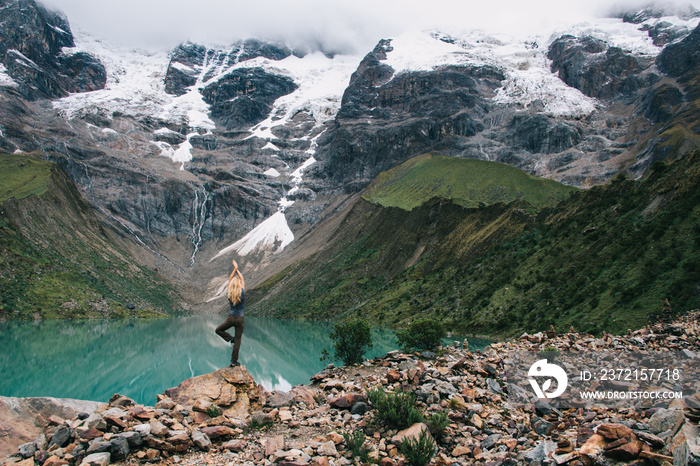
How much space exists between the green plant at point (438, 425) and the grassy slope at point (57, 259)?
98.0m

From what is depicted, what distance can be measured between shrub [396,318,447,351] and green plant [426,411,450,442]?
11.2m

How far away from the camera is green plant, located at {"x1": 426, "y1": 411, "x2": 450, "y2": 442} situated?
32.7ft

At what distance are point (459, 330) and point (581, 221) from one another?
2242cm

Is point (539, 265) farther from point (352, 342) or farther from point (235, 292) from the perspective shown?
point (235, 292)

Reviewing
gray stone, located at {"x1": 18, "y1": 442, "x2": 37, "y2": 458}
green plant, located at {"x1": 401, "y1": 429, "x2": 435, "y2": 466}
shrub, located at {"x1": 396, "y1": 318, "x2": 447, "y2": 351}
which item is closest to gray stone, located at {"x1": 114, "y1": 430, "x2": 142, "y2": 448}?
gray stone, located at {"x1": 18, "y1": 442, "x2": 37, "y2": 458}

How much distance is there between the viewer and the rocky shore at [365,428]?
22.4ft

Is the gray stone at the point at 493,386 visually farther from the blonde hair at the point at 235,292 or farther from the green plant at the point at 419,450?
the blonde hair at the point at 235,292

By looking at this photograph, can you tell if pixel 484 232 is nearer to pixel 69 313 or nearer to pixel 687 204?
pixel 687 204

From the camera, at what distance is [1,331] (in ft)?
213

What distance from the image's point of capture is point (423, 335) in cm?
2214

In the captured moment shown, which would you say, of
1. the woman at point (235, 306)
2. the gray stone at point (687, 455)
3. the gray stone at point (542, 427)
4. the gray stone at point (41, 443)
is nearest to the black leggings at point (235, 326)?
the woman at point (235, 306)

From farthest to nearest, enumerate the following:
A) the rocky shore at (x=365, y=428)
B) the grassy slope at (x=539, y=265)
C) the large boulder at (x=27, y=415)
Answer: the grassy slope at (x=539, y=265) → the large boulder at (x=27, y=415) → the rocky shore at (x=365, y=428)

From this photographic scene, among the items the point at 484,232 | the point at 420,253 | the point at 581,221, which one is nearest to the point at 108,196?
the point at 420,253

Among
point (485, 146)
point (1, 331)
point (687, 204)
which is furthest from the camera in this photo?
point (485, 146)
